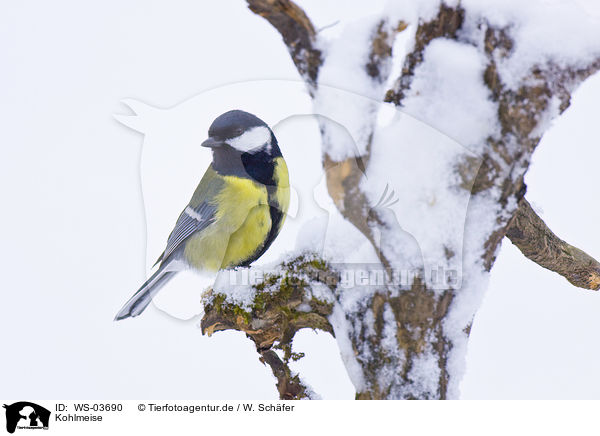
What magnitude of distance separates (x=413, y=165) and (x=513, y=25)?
330mm

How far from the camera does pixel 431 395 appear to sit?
3.59 ft

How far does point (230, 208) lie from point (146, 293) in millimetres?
265

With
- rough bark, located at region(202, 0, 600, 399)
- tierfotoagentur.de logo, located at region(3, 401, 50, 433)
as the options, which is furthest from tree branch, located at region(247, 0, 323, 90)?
tierfotoagentur.de logo, located at region(3, 401, 50, 433)

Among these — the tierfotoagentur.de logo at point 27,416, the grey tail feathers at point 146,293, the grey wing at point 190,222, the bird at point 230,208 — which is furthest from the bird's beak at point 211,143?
the tierfotoagentur.de logo at point 27,416

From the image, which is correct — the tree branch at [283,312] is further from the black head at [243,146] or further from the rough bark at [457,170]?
the black head at [243,146]

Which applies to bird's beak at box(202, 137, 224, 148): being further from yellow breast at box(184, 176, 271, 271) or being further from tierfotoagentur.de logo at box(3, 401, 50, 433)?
tierfotoagentur.de logo at box(3, 401, 50, 433)

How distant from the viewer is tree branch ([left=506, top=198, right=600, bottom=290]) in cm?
143

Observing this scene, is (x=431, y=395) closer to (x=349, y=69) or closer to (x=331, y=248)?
(x=331, y=248)

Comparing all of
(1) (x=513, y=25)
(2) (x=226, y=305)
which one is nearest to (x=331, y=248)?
(2) (x=226, y=305)

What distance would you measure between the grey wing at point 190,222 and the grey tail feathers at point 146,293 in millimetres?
56

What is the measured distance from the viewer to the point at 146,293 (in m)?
1.21

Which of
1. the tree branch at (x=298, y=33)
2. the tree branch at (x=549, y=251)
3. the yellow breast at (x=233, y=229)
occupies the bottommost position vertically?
the yellow breast at (x=233, y=229)

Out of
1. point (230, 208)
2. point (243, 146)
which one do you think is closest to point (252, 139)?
point (243, 146)

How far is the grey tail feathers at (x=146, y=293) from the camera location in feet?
3.98
